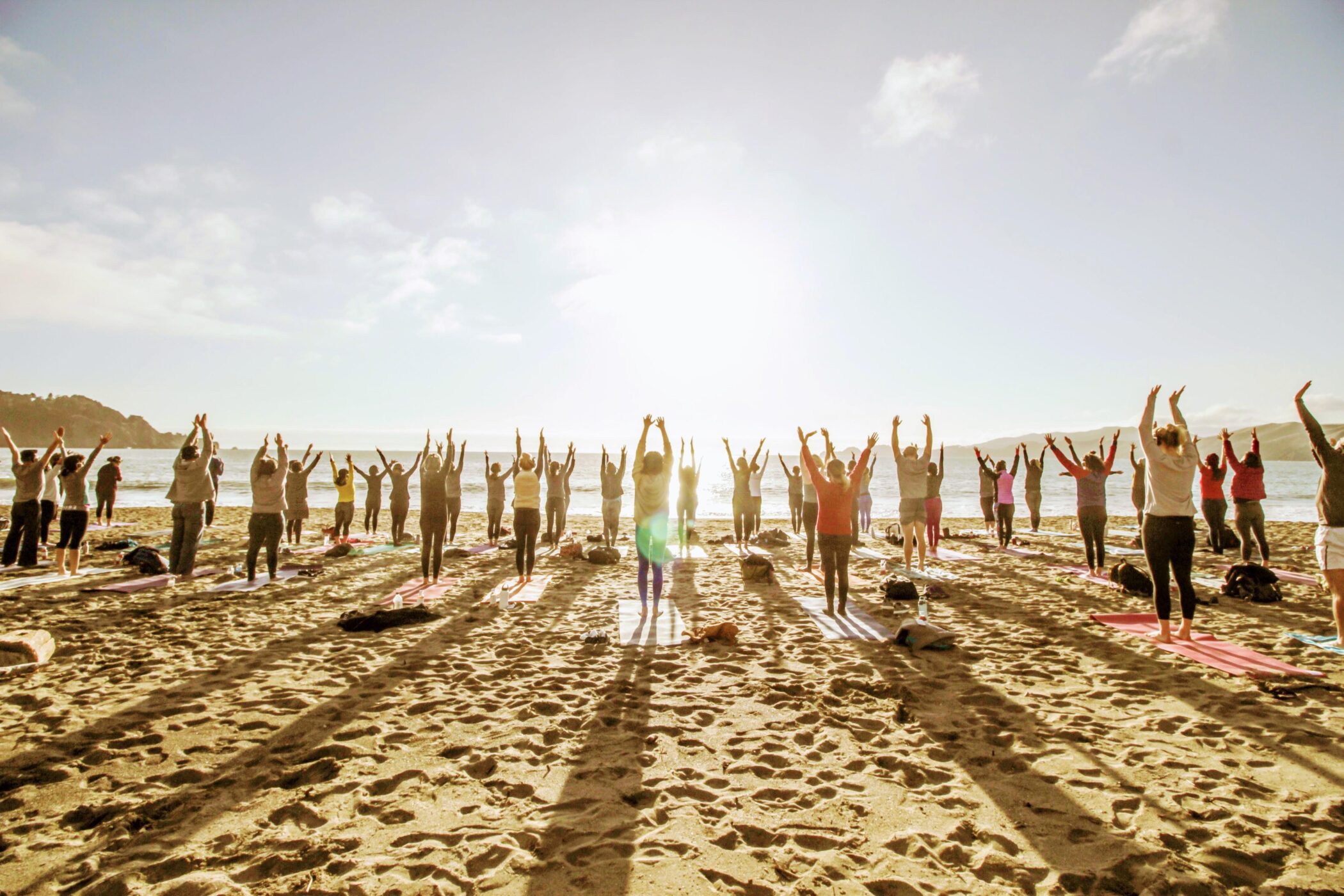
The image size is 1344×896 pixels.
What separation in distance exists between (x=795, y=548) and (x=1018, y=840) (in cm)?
1119

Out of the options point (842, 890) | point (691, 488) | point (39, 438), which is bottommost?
point (842, 890)

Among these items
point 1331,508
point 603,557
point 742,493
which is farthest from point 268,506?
point 1331,508

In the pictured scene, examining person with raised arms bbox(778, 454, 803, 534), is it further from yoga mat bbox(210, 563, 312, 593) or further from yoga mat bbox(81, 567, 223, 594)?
yoga mat bbox(81, 567, 223, 594)

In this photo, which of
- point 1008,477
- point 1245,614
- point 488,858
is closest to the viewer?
point 488,858

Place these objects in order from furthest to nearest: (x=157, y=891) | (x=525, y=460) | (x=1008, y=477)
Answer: (x=1008, y=477)
(x=525, y=460)
(x=157, y=891)

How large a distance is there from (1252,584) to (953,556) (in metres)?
4.94

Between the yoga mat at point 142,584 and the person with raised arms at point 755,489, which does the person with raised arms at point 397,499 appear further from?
the person with raised arms at point 755,489

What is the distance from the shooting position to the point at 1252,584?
25.7 feet

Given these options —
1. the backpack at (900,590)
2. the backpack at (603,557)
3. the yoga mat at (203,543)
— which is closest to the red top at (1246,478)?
the backpack at (900,590)

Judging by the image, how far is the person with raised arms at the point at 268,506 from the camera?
8.43 metres

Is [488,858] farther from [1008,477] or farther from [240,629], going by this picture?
[1008,477]

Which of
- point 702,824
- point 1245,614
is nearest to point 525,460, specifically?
point 702,824

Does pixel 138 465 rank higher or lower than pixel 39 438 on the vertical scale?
lower

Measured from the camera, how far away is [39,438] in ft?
367
